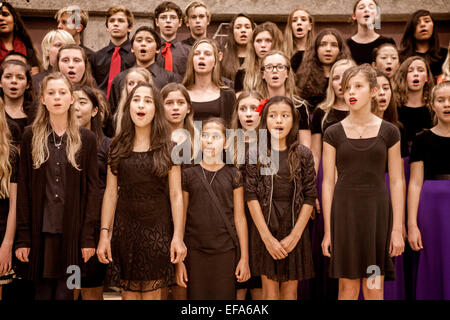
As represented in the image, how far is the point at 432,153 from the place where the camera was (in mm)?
3168

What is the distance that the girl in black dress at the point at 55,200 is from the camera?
2721 mm

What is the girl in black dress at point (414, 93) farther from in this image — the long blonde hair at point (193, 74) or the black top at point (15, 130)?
the black top at point (15, 130)

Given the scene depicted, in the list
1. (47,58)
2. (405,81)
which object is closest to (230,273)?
(405,81)

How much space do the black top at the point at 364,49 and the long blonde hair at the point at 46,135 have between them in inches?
92.8

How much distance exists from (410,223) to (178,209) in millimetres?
1343

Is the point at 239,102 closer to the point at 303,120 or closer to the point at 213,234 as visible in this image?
the point at 303,120

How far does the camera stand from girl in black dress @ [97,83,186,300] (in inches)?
108

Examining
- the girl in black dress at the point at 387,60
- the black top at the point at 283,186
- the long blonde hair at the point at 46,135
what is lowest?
the black top at the point at 283,186

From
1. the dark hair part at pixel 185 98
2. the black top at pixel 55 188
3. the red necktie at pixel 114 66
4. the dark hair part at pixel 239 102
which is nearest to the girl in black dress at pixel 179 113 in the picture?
the dark hair part at pixel 185 98

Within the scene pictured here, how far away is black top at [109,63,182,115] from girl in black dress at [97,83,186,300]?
86cm

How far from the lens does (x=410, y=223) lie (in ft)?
10.3

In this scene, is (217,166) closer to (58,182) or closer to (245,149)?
(245,149)

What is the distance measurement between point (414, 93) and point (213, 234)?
71.3 inches

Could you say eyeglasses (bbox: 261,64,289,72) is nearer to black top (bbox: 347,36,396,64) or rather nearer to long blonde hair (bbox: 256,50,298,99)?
long blonde hair (bbox: 256,50,298,99)
